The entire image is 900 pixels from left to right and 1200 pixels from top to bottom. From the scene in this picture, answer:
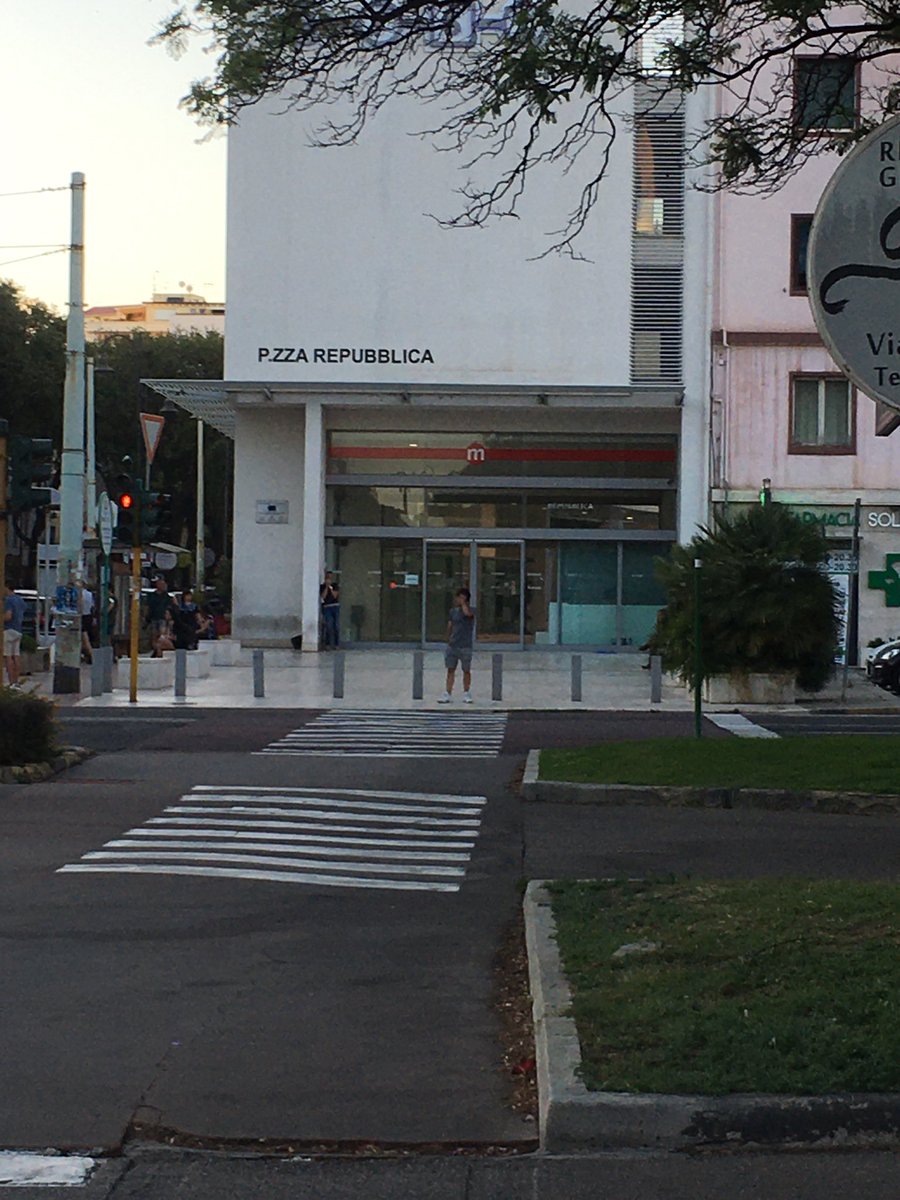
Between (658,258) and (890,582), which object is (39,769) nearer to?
(890,582)

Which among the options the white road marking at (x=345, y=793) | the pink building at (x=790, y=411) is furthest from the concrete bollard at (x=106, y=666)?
the pink building at (x=790, y=411)

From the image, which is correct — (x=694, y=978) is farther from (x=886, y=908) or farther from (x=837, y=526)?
(x=837, y=526)

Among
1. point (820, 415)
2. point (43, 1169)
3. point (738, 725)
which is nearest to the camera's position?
point (43, 1169)

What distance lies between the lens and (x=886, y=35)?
12570mm

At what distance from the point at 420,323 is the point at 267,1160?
123 feet

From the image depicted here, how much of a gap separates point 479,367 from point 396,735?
69.9ft

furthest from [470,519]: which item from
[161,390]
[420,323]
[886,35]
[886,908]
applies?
[886,908]

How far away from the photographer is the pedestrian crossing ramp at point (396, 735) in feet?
64.5

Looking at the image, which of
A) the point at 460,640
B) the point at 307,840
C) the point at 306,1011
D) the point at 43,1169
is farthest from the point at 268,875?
the point at 460,640

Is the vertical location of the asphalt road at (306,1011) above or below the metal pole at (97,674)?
below

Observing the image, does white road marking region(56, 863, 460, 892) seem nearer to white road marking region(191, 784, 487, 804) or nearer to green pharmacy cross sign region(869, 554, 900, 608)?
white road marking region(191, 784, 487, 804)

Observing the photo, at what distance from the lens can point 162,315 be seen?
465 ft

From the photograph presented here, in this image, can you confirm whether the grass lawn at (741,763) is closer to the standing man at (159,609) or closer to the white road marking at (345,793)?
the white road marking at (345,793)

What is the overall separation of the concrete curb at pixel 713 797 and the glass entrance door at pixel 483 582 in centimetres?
2891
